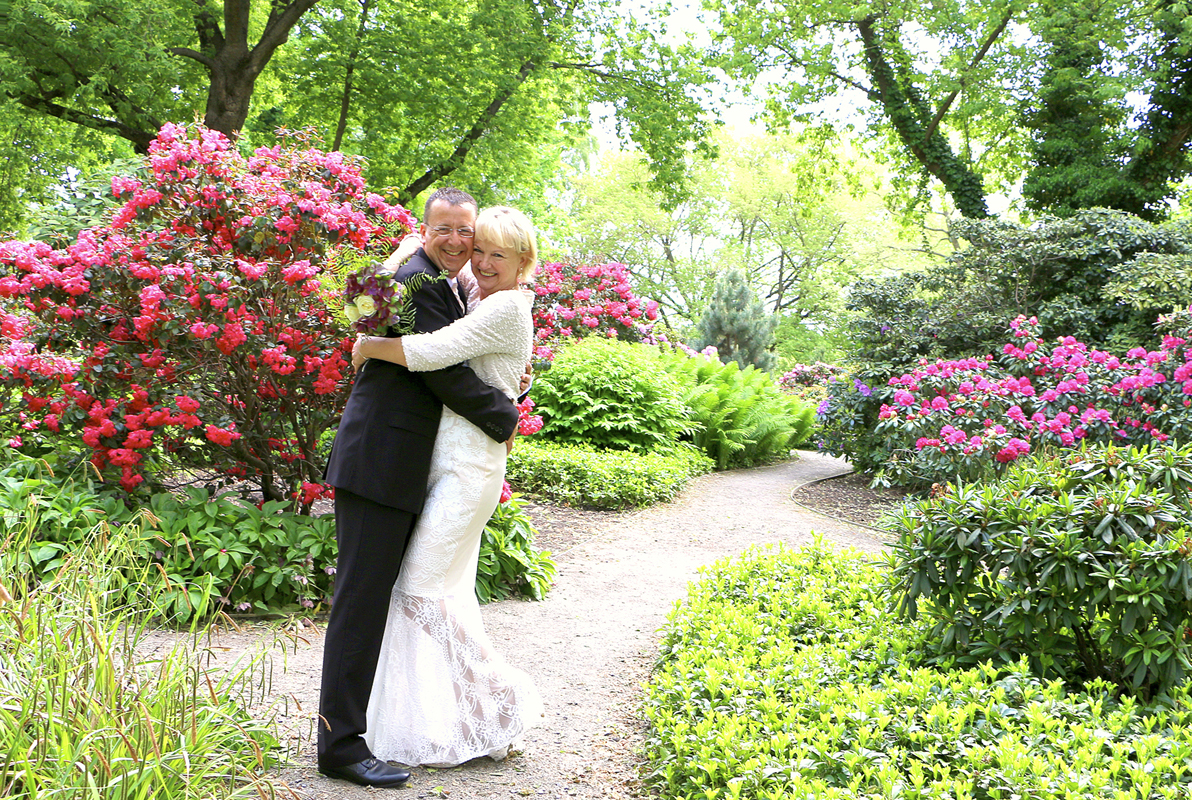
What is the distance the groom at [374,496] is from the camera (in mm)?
2674

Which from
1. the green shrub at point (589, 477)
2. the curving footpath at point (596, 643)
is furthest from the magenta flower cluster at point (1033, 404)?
the green shrub at point (589, 477)

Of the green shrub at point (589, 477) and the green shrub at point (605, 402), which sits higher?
the green shrub at point (605, 402)

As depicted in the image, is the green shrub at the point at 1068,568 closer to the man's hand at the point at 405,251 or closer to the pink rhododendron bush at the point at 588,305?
the man's hand at the point at 405,251

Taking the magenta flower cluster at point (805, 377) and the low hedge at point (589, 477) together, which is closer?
the low hedge at point (589, 477)

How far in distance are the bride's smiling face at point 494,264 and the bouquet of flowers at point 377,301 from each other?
9.7 inches

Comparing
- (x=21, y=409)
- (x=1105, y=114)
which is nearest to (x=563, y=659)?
(x=21, y=409)

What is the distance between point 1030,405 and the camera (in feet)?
27.0

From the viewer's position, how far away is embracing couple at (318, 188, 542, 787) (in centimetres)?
269

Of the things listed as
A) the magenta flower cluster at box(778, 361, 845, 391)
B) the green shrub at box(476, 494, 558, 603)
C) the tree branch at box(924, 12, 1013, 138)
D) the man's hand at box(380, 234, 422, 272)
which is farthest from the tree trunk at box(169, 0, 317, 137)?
the magenta flower cluster at box(778, 361, 845, 391)

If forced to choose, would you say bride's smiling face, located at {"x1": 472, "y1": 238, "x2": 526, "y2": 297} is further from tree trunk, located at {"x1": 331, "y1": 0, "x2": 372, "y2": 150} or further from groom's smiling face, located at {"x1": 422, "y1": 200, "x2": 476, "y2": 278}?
tree trunk, located at {"x1": 331, "y1": 0, "x2": 372, "y2": 150}

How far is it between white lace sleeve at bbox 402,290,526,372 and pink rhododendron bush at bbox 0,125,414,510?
180 centimetres

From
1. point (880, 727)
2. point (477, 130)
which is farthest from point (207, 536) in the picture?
point (477, 130)

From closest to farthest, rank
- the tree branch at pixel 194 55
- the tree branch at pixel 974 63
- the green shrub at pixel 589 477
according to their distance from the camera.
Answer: the green shrub at pixel 589 477 < the tree branch at pixel 194 55 < the tree branch at pixel 974 63

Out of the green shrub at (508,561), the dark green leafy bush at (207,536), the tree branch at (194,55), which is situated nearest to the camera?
the dark green leafy bush at (207,536)
